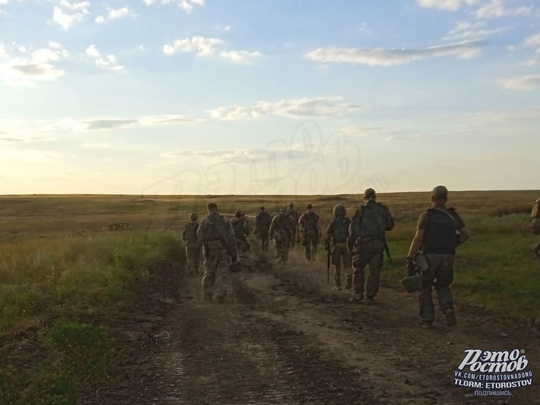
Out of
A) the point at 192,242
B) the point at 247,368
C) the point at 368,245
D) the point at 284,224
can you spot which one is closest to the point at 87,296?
the point at 368,245

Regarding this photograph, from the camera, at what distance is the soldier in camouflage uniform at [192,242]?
19172mm

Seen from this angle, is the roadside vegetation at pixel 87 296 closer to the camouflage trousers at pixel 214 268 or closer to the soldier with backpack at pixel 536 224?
the soldier with backpack at pixel 536 224

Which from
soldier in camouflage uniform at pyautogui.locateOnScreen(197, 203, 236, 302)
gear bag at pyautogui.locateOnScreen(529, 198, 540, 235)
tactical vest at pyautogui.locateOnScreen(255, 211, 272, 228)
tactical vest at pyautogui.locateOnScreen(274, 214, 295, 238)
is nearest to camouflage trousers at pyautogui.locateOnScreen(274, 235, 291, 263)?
tactical vest at pyautogui.locateOnScreen(274, 214, 295, 238)

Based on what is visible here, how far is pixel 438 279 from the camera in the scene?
9.86 metres

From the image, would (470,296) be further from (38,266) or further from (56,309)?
(38,266)

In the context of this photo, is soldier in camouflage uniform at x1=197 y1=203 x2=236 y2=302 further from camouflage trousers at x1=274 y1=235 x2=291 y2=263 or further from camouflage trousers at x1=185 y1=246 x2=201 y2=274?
camouflage trousers at x1=274 y1=235 x2=291 y2=263

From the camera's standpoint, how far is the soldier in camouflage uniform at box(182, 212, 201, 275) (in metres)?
19.2

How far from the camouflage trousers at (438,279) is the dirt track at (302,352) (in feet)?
1.11

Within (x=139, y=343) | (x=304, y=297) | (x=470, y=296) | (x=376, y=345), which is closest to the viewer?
(x=376, y=345)

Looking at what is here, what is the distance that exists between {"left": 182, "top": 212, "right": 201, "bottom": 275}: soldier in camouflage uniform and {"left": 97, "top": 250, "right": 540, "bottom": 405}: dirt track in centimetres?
533

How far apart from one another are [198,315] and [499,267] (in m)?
9.04

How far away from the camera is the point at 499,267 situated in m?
17.1

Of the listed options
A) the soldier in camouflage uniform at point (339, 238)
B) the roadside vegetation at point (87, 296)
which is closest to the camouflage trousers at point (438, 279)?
the roadside vegetation at point (87, 296)

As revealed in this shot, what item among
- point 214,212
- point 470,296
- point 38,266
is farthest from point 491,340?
point 38,266
